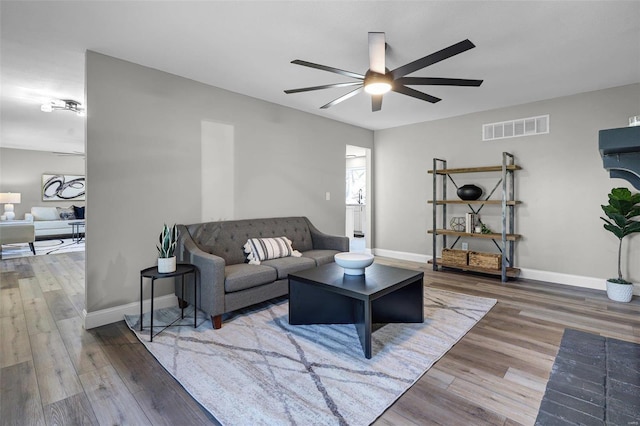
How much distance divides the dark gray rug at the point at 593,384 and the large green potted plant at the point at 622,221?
1.35 meters

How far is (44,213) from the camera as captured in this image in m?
8.31

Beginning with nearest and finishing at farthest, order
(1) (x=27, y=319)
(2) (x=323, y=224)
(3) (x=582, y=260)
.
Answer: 1. (1) (x=27, y=319)
2. (3) (x=582, y=260)
3. (2) (x=323, y=224)

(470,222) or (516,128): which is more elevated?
(516,128)

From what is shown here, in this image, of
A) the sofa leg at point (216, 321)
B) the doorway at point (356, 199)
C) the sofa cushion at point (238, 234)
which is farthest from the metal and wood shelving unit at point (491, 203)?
the doorway at point (356, 199)

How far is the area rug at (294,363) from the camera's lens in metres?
1.73

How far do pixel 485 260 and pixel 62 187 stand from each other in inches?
434

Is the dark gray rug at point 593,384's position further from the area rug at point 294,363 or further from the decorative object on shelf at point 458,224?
the decorative object on shelf at point 458,224

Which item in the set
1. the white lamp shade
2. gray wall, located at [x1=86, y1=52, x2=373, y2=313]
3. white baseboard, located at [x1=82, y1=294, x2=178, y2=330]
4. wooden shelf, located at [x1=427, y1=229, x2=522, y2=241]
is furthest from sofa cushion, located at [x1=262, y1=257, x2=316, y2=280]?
the white lamp shade

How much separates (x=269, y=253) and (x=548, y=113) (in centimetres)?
423

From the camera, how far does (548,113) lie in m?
4.29

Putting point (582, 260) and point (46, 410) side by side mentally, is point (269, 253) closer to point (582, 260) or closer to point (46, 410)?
point (46, 410)

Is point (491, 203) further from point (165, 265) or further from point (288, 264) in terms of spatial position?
point (165, 265)

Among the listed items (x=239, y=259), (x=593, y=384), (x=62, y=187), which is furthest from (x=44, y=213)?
(x=593, y=384)

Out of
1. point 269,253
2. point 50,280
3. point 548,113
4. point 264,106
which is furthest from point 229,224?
point 548,113
